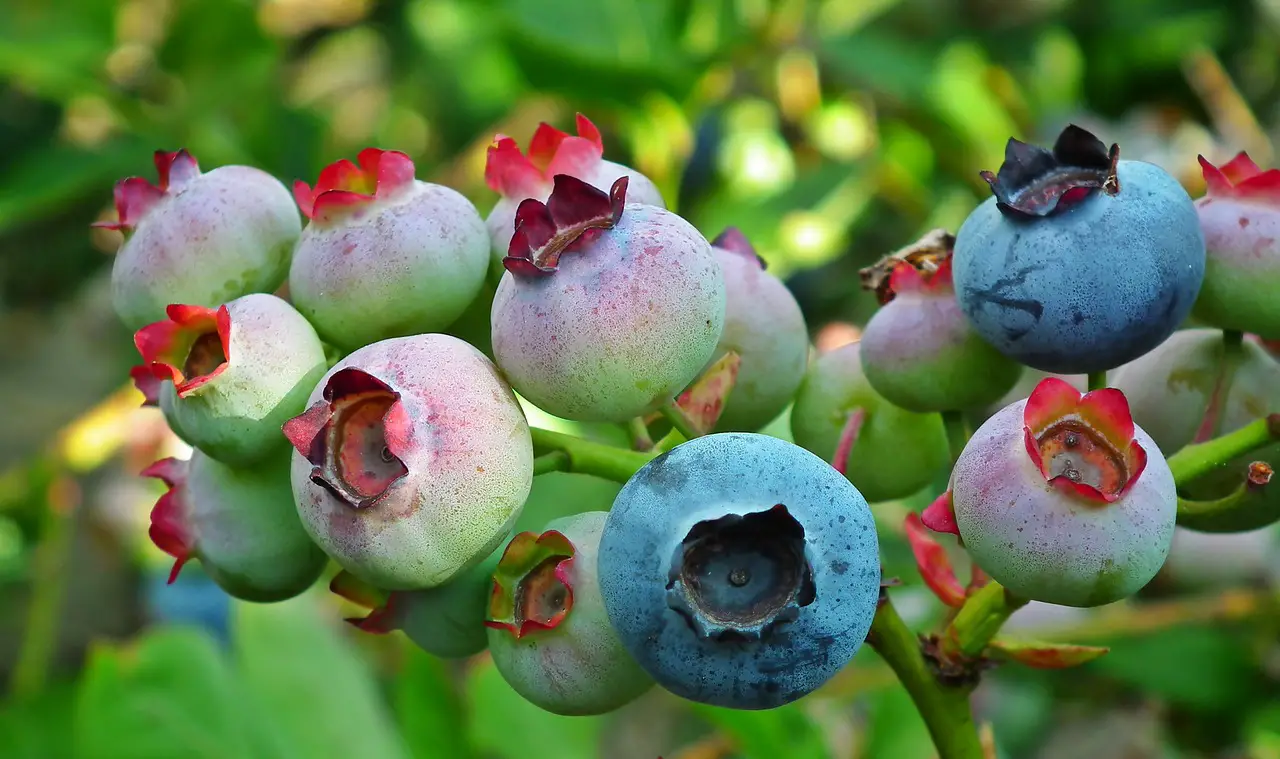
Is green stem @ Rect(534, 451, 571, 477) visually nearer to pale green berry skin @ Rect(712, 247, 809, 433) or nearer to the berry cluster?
the berry cluster

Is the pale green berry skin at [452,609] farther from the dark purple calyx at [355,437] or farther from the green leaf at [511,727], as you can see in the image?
the green leaf at [511,727]

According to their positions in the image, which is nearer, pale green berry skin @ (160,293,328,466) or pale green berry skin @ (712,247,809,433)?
pale green berry skin @ (160,293,328,466)

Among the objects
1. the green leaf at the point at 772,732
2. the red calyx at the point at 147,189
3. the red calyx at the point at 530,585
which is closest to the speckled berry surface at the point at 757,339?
the red calyx at the point at 530,585


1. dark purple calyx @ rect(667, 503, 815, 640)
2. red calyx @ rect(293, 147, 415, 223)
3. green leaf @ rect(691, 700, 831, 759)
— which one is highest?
red calyx @ rect(293, 147, 415, 223)

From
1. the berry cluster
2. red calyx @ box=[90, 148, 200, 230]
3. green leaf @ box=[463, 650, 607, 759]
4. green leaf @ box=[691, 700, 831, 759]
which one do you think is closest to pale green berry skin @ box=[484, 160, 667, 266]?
the berry cluster

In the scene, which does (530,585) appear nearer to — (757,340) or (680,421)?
(680,421)

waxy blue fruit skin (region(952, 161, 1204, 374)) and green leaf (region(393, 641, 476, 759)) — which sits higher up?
waxy blue fruit skin (region(952, 161, 1204, 374))
